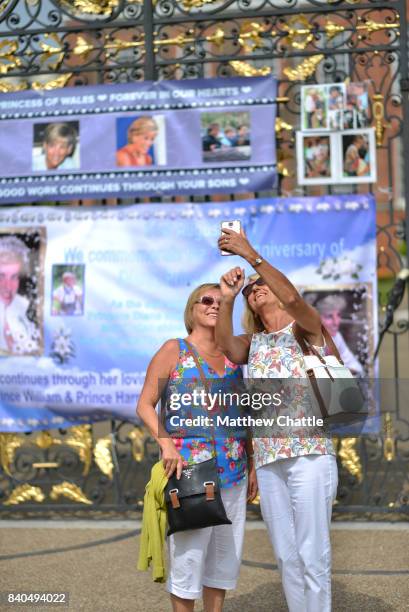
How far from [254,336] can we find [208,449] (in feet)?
1.77

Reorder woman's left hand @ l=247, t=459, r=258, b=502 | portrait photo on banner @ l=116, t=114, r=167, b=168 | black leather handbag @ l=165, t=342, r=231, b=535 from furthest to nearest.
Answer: portrait photo on banner @ l=116, t=114, r=167, b=168 → woman's left hand @ l=247, t=459, r=258, b=502 → black leather handbag @ l=165, t=342, r=231, b=535

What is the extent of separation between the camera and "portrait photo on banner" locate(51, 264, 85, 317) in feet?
23.0

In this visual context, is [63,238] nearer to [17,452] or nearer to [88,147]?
[88,147]

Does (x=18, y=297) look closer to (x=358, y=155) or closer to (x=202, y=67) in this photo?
(x=202, y=67)

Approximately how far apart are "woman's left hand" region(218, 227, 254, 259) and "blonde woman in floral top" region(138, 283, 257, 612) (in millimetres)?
404

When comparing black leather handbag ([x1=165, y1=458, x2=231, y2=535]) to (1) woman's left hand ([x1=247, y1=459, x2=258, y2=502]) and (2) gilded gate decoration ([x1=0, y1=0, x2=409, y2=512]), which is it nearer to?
(1) woman's left hand ([x1=247, y1=459, x2=258, y2=502])

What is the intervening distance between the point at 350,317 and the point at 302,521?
300cm

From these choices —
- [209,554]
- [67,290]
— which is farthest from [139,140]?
[209,554]

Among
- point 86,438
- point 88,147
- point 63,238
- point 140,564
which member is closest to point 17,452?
point 86,438

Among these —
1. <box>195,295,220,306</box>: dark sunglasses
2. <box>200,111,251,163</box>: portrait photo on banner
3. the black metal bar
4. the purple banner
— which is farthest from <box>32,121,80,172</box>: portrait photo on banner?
<box>195,295,220,306</box>: dark sunglasses

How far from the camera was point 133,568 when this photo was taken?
5.80 m

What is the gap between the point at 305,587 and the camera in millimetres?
3955
